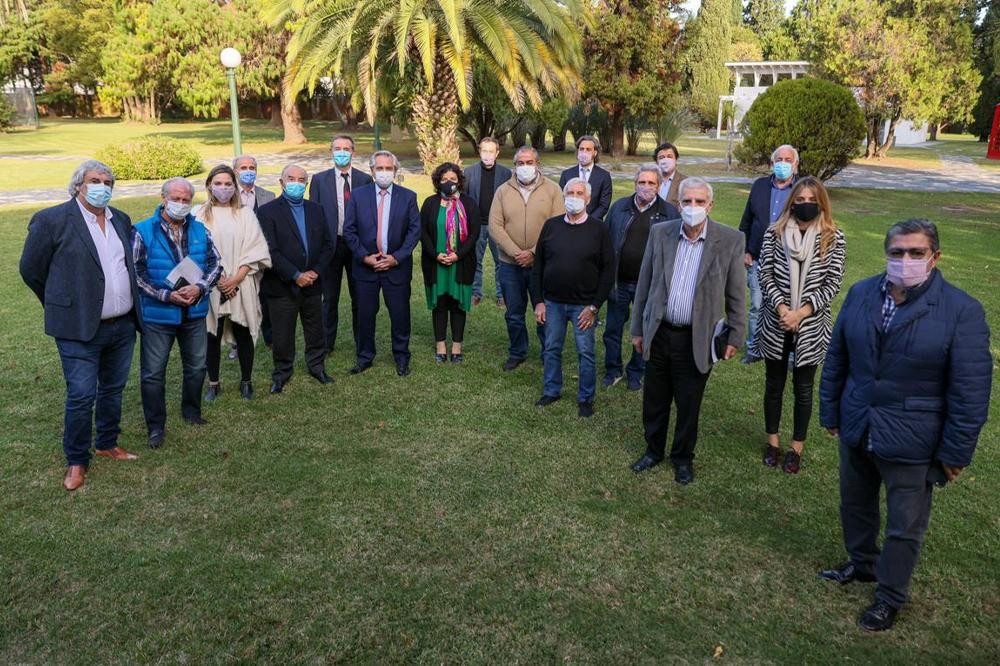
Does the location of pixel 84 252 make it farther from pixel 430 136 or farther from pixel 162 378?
pixel 430 136

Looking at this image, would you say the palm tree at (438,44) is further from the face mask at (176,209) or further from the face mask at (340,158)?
the face mask at (176,209)

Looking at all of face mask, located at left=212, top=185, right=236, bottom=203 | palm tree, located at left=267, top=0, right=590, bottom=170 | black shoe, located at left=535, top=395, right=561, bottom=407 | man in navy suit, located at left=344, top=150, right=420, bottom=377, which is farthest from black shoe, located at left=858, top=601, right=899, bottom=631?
palm tree, located at left=267, top=0, right=590, bottom=170

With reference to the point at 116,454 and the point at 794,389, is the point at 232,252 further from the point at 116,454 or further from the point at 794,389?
the point at 794,389

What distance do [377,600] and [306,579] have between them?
0.43m

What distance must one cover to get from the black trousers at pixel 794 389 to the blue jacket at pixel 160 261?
4.07 m

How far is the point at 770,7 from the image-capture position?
66125 mm

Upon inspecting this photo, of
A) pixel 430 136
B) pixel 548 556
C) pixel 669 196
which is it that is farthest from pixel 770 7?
pixel 548 556

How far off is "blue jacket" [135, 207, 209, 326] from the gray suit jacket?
3.22 meters

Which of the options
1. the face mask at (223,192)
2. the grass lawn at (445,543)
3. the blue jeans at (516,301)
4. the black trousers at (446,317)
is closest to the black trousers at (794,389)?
the grass lawn at (445,543)

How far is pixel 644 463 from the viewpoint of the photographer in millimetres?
5086

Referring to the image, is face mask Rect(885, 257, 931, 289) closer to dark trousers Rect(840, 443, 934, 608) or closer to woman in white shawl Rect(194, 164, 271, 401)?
dark trousers Rect(840, 443, 934, 608)

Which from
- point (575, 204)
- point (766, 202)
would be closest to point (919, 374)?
point (575, 204)

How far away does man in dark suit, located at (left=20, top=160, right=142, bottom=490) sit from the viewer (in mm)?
4457

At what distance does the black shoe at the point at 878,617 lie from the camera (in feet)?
11.4
